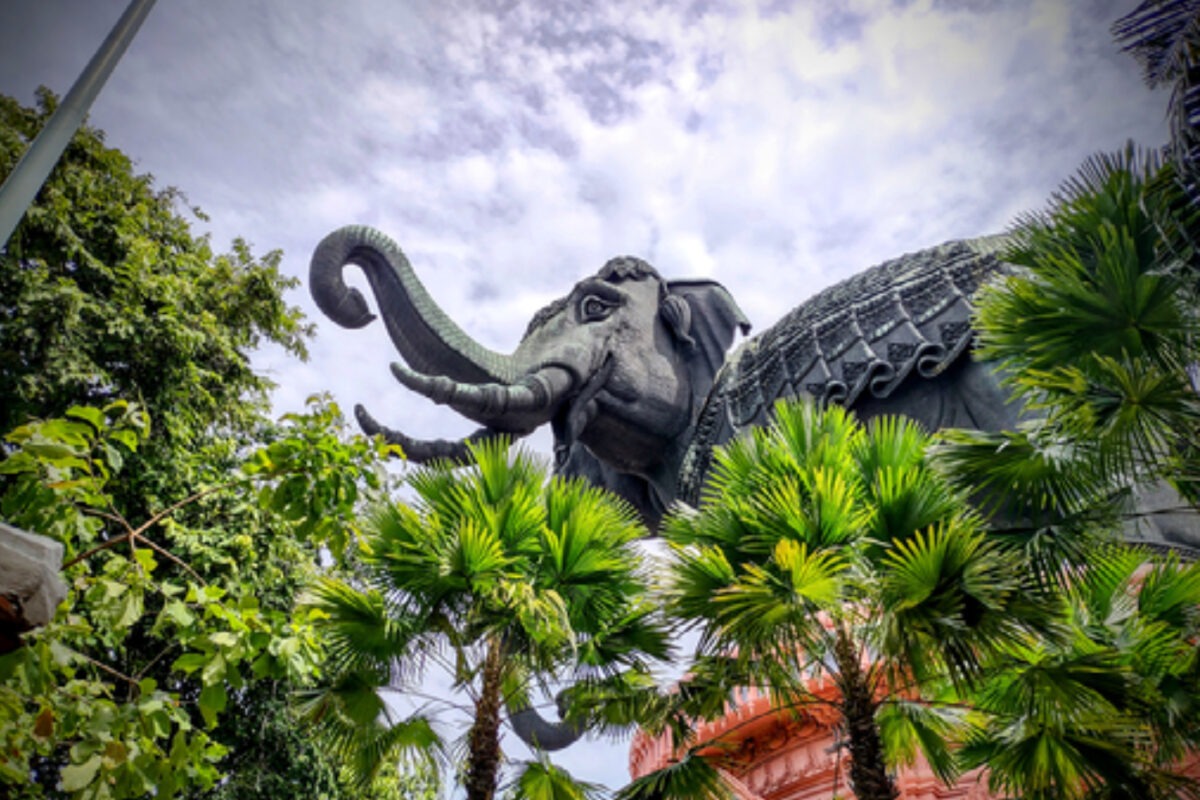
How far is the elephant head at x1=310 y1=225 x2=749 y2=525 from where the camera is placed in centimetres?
888

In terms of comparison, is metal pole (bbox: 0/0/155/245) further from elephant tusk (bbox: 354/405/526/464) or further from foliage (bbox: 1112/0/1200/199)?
elephant tusk (bbox: 354/405/526/464)

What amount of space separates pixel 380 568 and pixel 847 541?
8.16 ft

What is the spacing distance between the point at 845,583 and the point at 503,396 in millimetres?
4439

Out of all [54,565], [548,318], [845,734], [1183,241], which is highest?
[548,318]

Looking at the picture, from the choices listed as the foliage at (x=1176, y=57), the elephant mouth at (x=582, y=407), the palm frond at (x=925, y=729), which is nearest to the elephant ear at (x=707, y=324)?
the elephant mouth at (x=582, y=407)

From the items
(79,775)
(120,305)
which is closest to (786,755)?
(79,775)

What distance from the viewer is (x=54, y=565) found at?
2217 millimetres

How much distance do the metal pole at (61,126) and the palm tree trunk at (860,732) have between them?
374cm

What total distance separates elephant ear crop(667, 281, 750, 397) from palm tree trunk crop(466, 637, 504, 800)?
509cm

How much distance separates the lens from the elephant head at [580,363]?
8875 millimetres

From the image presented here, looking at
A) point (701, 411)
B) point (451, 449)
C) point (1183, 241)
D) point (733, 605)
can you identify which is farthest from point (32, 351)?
point (1183, 241)

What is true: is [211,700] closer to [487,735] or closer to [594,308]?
[487,735]

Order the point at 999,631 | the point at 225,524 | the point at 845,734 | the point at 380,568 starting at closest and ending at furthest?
the point at 999,631
the point at 845,734
the point at 380,568
the point at 225,524

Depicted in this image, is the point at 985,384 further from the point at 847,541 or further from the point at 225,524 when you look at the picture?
the point at 225,524
